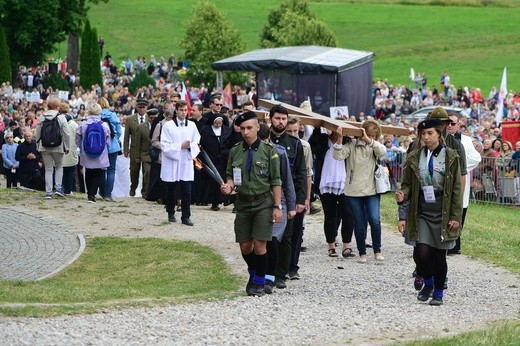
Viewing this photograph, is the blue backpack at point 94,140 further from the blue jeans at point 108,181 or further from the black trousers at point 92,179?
the blue jeans at point 108,181

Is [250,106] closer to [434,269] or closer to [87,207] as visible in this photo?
[87,207]

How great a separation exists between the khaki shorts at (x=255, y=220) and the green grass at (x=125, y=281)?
26.0 inches

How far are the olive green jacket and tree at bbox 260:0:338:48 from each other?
5506cm

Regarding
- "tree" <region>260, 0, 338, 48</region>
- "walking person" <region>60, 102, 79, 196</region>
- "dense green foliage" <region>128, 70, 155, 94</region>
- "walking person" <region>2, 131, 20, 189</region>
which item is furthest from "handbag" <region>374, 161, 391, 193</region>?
"tree" <region>260, 0, 338, 48</region>

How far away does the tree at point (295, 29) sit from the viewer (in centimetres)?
6838

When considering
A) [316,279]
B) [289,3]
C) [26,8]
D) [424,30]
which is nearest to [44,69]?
[26,8]

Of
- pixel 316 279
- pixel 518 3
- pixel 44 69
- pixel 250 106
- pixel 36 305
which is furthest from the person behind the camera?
pixel 518 3

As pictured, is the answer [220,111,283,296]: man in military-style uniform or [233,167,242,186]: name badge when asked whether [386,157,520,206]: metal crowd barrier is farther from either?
[233,167,242,186]: name badge

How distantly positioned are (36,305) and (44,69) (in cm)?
5797

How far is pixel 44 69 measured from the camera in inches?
2697

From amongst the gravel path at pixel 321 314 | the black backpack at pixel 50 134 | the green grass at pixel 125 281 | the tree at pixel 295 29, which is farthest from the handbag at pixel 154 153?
the tree at pixel 295 29

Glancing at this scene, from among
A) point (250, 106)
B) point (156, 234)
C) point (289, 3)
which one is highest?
point (289, 3)

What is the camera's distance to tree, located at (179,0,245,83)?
6556 centimetres

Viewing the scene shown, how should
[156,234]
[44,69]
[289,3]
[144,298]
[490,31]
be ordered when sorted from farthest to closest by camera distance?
[490,31] → [289,3] → [44,69] → [156,234] → [144,298]
